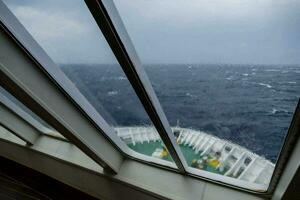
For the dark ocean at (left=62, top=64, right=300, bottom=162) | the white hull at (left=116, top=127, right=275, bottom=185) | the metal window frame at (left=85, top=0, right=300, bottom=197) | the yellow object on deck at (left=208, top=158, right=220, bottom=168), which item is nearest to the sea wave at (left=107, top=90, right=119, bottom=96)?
the dark ocean at (left=62, top=64, right=300, bottom=162)

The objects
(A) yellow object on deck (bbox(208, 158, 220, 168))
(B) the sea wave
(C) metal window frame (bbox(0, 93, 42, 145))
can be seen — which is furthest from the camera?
(C) metal window frame (bbox(0, 93, 42, 145))

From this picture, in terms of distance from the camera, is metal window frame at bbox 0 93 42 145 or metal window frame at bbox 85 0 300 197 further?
metal window frame at bbox 0 93 42 145

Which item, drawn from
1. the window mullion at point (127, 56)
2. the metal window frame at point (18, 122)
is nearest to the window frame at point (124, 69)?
the window mullion at point (127, 56)

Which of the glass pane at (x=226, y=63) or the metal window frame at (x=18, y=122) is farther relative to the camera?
the metal window frame at (x=18, y=122)

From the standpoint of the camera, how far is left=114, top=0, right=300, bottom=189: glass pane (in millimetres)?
882

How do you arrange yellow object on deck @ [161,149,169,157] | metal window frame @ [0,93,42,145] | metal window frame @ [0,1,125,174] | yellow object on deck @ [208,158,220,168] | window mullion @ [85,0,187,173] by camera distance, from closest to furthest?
window mullion @ [85,0,187,173] < metal window frame @ [0,1,125,174] < yellow object on deck @ [208,158,220,168] < yellow object on deck @ [161,149,169,157] < metal window frame @ [0,93,42,145]

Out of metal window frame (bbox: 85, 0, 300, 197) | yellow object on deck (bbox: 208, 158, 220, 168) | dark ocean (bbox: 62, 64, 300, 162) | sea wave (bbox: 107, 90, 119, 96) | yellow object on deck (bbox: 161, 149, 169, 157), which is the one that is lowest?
yellow object on deck (bbox: 161, 149, 169, 157)

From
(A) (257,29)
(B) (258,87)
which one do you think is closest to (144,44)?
(A) (257,29)

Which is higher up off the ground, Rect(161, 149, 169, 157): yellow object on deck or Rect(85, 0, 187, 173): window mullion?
Rect(85, 0, 187, 173): window mullion

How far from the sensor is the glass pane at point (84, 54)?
1040mm

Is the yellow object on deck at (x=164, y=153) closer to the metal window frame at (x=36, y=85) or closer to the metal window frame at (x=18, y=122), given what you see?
the metal window frame at (x=36, y=85)

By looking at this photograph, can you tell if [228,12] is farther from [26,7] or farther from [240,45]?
[26,7]

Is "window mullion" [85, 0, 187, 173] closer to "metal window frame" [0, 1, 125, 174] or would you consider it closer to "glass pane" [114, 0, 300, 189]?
"glass pane" [114, 0, 300, 189]

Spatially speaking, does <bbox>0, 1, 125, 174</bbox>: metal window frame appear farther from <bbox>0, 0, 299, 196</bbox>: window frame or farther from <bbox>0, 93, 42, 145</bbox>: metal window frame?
<bbox>0, 93, 42, 145</bbox>: metal window frame
